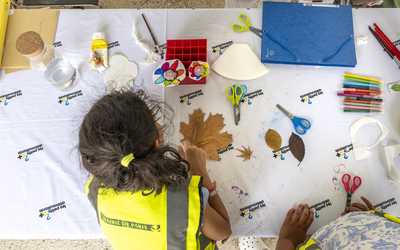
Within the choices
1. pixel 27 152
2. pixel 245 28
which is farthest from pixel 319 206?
pixel 27 152

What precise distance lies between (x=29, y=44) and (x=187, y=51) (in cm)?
58

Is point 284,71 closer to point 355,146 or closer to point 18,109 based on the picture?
point 355,146

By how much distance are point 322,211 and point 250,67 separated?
0.64 metres

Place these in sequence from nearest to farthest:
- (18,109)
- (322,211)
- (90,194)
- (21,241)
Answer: (90,194) < (322,211) < (18,109) < (21,241)

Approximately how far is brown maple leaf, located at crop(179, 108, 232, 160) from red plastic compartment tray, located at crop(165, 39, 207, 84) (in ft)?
0.55

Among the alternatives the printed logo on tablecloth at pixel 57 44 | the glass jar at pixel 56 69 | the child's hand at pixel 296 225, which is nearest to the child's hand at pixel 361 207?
the child's hand at pixel 296 225

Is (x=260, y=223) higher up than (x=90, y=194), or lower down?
lower down

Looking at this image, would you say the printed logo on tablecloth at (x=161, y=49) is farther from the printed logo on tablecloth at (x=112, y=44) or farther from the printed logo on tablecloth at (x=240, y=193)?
the printed logo on tablecloth at (x=240, y=193)

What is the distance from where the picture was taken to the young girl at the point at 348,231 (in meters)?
0.61

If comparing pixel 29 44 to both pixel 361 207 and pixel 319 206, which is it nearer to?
pixel 319 206

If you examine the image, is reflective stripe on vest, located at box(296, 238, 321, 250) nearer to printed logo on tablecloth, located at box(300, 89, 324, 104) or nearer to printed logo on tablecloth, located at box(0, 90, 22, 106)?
printed logo on tablecloth, located at box(300, 89, 324, 104)

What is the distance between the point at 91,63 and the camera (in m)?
0.97

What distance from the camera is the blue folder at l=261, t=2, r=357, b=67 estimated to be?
3.03ft

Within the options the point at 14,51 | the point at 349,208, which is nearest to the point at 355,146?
the point at 349,208
